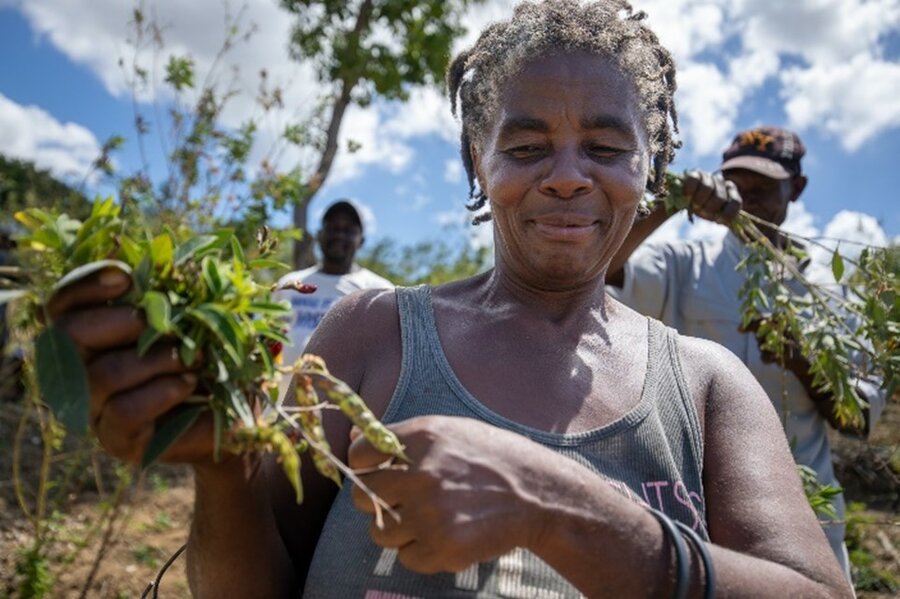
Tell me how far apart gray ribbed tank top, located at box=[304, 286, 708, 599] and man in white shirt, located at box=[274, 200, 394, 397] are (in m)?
3.70

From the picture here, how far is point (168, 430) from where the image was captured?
3.13 ft

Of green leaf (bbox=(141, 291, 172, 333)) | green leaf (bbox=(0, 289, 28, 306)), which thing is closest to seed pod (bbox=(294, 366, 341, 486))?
green leaf (bbox=(141, 291, 172, 333))

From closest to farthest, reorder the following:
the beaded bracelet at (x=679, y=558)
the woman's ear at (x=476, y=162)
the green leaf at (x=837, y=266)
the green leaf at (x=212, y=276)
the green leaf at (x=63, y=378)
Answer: the green leaf at (x=63, y=378)
the green leaf at (x=212, y=276)
the beaded bracelet at (x=679, y=558)
the woman's ear at (x=476, y=162)
the green leaf at (x=837, y=266)

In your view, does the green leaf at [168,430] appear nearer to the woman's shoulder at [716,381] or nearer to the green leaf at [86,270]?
the green leaf at [86,270]

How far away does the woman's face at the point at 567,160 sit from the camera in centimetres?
150

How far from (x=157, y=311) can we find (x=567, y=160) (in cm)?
85

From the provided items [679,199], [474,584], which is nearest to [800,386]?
[679,199]

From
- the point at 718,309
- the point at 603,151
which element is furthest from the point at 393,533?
the point at 718,309

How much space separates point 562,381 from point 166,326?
0.79m

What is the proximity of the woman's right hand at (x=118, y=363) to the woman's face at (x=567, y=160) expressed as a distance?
788 millimetres

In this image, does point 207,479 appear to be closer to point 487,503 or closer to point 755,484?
point 487,503

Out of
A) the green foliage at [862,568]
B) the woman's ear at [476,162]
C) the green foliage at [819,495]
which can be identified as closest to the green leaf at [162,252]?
the woman's ear at [476,162]

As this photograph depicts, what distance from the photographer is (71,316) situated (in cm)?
92

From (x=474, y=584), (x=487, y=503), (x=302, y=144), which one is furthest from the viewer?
(x=302, y=144)
